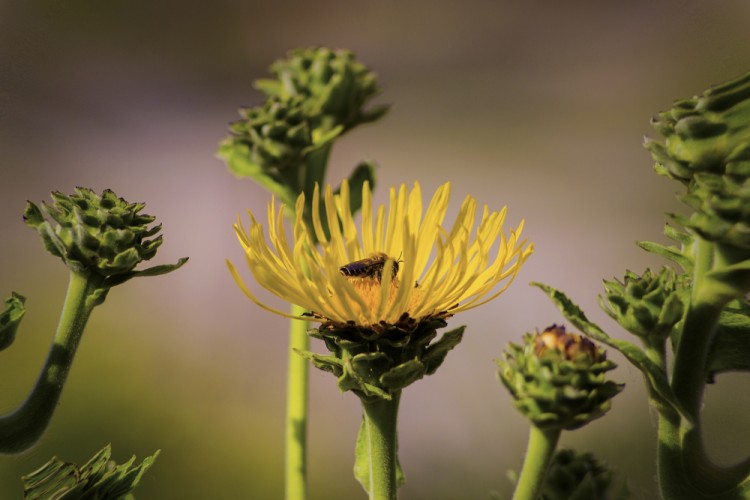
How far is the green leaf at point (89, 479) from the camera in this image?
0.32m

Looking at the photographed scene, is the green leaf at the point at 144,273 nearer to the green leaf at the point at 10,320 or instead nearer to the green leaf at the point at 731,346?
the green leaf at the point at 10,320

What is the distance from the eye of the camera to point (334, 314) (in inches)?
12.5

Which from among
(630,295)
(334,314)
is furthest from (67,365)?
(630,295)

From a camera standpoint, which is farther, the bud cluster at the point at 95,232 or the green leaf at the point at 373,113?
the green leaf at the point at 373,113

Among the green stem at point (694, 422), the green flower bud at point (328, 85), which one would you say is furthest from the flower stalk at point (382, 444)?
the green flower bud at point (328, 85)

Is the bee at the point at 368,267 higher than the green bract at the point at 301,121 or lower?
lower

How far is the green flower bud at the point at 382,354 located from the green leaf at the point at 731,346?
0.33 feet

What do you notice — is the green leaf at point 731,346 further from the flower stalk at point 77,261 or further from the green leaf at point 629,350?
the flower stalk at point 77,261

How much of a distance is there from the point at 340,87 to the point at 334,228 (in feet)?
0.44

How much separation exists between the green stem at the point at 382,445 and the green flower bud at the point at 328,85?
219mm

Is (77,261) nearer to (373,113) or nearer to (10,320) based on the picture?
(10,320)

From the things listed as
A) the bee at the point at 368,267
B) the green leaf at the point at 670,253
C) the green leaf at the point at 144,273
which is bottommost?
the green leaf at the point at 670,253

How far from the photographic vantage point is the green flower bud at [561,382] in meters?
0.28

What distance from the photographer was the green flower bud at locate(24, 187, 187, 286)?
1.03 ft
